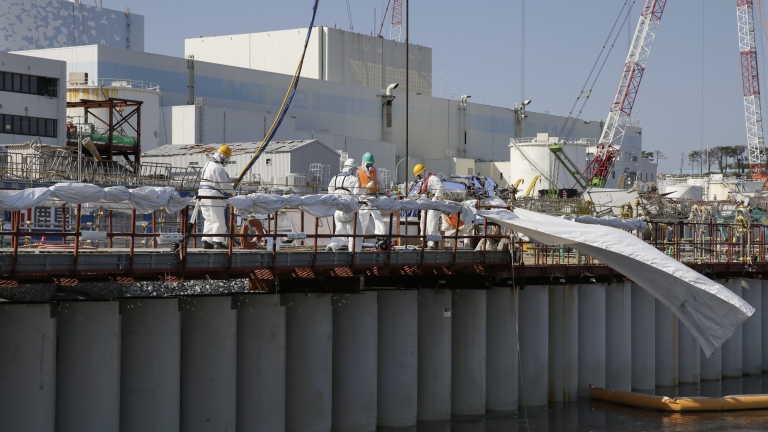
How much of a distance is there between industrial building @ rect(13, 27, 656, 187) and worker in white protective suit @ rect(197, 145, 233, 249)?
131 ft

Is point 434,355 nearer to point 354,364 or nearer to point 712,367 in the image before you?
point 354,364

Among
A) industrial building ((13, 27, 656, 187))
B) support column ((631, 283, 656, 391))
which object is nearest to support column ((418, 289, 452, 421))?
support column ((631, 283, 656, 391))

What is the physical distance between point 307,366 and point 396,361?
2.89 metres

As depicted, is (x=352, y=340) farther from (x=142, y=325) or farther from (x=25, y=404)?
(x=25, y=404)

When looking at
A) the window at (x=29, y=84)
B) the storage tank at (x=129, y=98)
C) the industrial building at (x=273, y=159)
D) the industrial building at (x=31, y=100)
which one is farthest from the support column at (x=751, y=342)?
the storage tank at (x=129, y=98)

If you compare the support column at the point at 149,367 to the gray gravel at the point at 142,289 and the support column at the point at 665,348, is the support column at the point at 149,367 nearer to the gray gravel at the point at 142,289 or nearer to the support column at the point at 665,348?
the gray gravel at the point at 142,289

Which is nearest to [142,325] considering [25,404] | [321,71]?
[25,404]

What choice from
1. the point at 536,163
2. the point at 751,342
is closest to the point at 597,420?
the point at 751,342

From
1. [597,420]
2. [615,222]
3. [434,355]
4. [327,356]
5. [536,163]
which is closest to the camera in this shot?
[327,356]

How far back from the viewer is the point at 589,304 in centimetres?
3083

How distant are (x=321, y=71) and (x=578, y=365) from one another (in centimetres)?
5070

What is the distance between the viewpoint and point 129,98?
6044 cm

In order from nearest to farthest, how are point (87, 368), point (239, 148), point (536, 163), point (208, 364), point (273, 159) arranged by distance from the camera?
point (87, 368) → point (208, 364) → point (273, 159) → point (239, 148) → point (536, 163)

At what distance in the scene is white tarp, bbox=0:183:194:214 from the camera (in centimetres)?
1780
